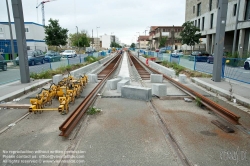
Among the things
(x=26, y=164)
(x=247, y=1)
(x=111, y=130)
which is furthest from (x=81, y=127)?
(x=247, y=1)

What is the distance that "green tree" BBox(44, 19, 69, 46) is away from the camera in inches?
1443

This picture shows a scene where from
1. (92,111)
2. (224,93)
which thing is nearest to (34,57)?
(92,111)

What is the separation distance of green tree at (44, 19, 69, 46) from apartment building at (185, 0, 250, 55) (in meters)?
31.5

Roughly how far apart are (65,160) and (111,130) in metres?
1.51

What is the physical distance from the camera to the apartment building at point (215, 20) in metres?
27.9

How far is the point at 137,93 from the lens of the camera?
23.7 feet

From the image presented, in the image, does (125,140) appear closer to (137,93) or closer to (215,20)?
(137,93)

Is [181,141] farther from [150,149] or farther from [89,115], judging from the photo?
[89,115]

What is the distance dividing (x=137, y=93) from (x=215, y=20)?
36.6m

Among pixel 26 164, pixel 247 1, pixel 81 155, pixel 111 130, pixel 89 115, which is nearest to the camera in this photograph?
pixel 26 164

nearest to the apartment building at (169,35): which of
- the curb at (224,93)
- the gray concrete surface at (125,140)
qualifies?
the curb at (224,93)

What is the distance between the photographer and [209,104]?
620cm

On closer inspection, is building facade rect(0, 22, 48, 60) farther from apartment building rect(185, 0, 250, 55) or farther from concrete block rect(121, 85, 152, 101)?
apartment building rect(185, 0, 250, 55)

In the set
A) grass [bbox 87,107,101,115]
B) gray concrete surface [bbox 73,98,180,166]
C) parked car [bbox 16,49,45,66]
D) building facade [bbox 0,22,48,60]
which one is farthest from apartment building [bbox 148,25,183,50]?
gray concrete surface [bbox 73,98,180,166]
